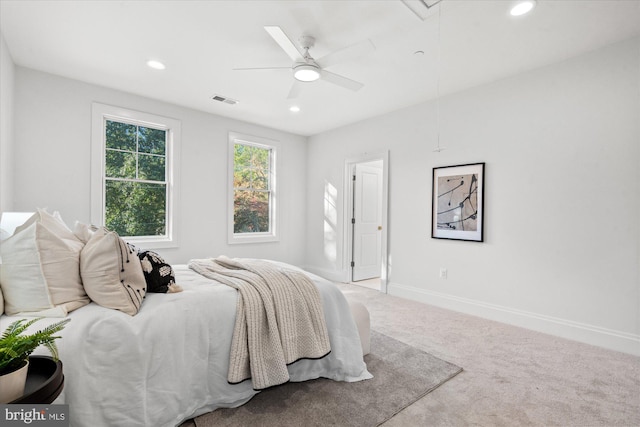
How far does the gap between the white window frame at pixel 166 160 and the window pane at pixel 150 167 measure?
79mm

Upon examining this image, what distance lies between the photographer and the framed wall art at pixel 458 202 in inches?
144

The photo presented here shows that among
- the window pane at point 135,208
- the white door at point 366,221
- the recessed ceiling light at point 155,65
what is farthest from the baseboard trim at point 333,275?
the recessed ceiling light at point 155,65

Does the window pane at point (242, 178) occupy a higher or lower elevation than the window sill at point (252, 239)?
higher

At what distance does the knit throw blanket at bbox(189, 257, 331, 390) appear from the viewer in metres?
1.79

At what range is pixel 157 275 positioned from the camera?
1.90m

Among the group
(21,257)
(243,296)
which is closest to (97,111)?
(21,257)

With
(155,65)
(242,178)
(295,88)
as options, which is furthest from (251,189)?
(295,88)

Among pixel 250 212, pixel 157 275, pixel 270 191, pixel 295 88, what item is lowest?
pixel 157 275

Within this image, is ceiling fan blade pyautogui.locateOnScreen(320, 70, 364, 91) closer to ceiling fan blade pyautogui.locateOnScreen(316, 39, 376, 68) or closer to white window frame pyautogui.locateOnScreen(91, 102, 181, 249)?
ceiling fan blade pyautogui.locateOnScreen(316, 39, 376, 68)

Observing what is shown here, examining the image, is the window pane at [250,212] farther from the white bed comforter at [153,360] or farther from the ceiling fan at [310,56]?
the white bed comforter at [153,360]

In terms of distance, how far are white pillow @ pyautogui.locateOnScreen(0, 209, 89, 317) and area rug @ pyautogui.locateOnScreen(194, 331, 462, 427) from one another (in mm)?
988

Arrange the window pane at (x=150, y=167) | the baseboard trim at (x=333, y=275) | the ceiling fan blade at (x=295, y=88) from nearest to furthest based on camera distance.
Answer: the ceiling fan blade at (x=295, y=88) < the window pane at (x=150, y=167) < the baseboard trim at (x=333, y=275)

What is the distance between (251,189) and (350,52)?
334 cm

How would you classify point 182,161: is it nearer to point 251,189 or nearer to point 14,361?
point 251,189
